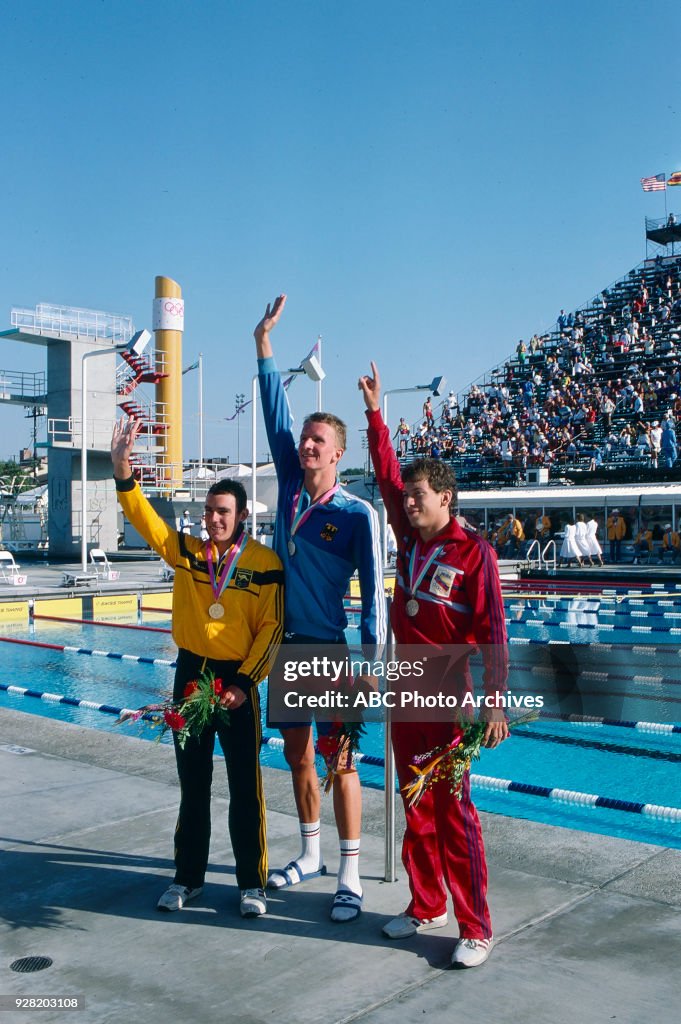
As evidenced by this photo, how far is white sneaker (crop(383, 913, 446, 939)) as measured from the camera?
10.5 feet

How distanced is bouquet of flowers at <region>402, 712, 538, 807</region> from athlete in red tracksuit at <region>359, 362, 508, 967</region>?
4 cm

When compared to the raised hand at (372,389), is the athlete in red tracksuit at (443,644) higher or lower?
lower

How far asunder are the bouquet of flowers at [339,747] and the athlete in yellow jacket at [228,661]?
0.93ft

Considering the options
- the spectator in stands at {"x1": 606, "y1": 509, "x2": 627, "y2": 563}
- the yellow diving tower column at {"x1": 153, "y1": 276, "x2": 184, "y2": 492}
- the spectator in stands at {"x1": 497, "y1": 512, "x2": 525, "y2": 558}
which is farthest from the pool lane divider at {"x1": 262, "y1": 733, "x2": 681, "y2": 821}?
the yellow diving tower column at {"x1": 153, "y1": 276, "x2": 184, "y2": 492}

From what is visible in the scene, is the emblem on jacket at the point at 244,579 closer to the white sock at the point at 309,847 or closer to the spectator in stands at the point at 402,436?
the white sock at the point at 309,847

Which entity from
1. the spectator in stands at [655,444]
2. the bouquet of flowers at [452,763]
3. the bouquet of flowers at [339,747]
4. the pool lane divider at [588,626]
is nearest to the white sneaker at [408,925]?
the bouquet of flowers at [452,763]

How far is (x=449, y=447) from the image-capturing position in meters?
34.8

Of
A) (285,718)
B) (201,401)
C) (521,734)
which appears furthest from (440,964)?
(201,401)

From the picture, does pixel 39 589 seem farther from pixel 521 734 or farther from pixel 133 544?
pixel 133 544

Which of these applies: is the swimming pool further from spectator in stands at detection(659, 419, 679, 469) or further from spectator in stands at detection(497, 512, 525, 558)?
spectator in stands at detection(659, 419, 679, 469)

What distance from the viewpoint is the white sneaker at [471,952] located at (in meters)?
2.95

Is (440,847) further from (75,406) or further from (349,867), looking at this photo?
(75,406)

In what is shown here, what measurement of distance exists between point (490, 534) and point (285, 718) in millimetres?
24033

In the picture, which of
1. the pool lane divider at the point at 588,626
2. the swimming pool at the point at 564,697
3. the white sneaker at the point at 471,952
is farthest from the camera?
the pool lane divider at the point at 588,626
